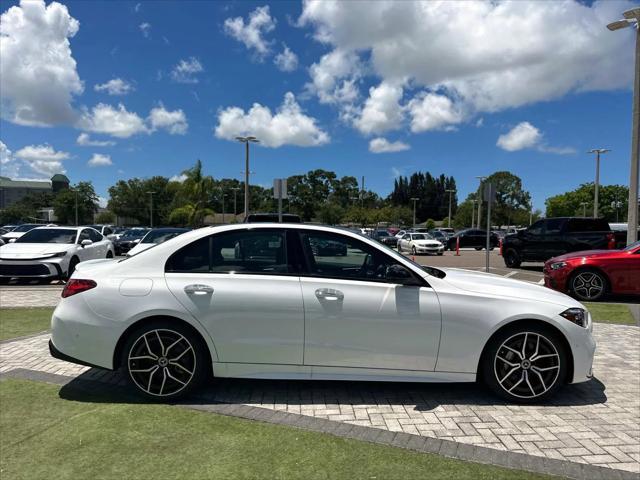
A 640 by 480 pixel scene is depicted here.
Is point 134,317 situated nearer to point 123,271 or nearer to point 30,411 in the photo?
point 123,271

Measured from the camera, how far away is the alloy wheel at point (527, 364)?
391 cm

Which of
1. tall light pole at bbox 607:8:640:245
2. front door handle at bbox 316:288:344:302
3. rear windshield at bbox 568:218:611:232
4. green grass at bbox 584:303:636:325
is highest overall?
tall light pole at bbox 607:8:640:245

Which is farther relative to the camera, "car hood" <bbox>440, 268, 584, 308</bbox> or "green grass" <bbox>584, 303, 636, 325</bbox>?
"green grass" <bbox>584, 303, 636, 325</bbox>

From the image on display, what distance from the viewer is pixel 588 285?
31.6 ft

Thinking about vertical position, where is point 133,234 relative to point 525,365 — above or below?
above

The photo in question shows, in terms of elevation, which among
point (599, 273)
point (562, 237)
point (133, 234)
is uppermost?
point (562, 237)

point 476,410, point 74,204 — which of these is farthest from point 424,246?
point 74,204

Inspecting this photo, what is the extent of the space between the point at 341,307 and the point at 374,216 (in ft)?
235

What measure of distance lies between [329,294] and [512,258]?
16.1m

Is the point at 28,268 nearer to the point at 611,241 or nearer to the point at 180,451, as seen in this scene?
the point at 180,451

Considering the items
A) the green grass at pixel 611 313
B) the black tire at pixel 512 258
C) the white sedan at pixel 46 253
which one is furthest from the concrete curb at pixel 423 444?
the black tire at pixel 512 258

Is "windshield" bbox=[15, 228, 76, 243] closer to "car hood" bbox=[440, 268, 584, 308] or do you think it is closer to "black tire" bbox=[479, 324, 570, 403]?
"car hood" bbox=[440, 268, 584, 308]

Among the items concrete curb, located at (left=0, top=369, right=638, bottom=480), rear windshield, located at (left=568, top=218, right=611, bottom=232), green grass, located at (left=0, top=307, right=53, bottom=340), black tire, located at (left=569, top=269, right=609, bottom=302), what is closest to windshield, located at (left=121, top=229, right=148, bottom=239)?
green grass, located at (left=0, top=307, right=53, bottom=340)

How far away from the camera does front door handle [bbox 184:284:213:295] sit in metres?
3.85
